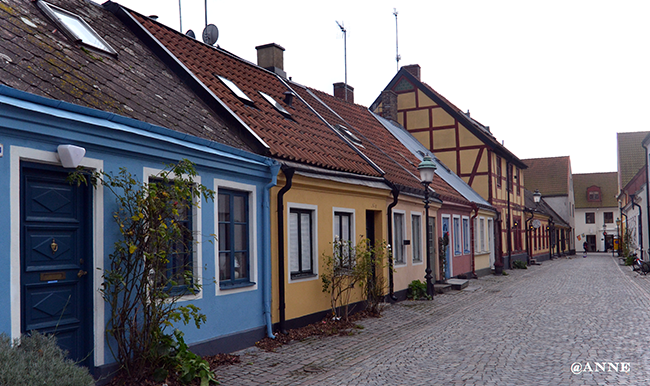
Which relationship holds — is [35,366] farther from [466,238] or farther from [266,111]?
[466,238]

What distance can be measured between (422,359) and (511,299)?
321 inches

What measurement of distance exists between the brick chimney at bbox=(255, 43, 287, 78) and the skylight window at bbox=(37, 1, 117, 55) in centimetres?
756

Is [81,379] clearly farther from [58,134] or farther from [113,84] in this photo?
[113,84]

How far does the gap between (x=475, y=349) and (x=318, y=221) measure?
3.57 metres

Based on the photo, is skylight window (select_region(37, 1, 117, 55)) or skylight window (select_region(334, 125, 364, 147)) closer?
skylight window (select_region(37, 1, 117, 55))

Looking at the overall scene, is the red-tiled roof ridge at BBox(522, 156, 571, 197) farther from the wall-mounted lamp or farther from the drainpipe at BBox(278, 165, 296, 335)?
the wall-mounted lamp

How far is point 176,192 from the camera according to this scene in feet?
21.3

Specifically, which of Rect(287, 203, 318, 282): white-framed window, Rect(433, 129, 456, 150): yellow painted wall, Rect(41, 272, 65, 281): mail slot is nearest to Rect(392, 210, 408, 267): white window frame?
Rect(287, 203, 318, 282): white-framed window

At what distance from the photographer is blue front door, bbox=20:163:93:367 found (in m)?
5.53

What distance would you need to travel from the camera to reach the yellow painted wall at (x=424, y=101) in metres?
26.9

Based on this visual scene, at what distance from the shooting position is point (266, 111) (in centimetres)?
1160

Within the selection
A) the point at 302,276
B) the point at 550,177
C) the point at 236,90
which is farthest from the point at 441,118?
the point at 550,177

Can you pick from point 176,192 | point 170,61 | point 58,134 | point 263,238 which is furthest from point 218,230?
point 170,61

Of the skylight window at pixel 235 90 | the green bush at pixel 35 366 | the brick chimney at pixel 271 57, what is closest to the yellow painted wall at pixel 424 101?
the brick chimney at pixel 271 57
